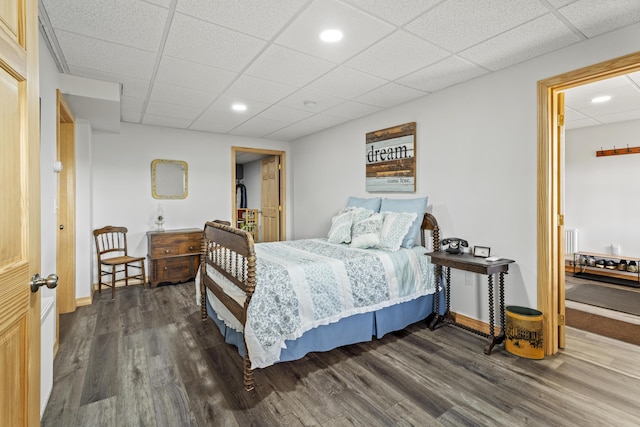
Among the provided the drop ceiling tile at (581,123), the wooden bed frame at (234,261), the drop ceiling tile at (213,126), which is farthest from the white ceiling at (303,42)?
the drop ceiling tile at (581,123)

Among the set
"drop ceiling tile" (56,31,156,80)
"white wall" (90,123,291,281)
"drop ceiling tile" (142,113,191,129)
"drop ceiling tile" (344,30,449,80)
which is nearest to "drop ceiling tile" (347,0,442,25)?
"drop ceiling tile" (344,30,449,80)

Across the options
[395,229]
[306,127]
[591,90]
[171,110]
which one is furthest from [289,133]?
[591,90]

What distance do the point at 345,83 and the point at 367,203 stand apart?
144cm

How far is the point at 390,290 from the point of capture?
2.84 m

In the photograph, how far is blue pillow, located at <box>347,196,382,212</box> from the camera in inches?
150

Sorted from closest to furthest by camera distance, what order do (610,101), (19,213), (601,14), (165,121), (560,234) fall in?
(19,213), (601,14), (560,234), (610,101), (165,121)

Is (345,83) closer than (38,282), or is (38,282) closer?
(38,282)

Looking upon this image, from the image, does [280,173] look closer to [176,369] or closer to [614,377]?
[176,369]

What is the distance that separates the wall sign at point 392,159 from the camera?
3.60 meters

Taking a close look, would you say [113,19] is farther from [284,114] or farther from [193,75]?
[284,114]

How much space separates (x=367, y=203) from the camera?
12.8ft

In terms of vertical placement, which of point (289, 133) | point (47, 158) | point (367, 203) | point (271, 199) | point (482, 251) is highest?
point (289, 133)

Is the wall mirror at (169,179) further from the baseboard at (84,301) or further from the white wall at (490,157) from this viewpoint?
the white wall at (490,157)

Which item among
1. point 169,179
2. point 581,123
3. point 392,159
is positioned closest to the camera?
point 392,159
